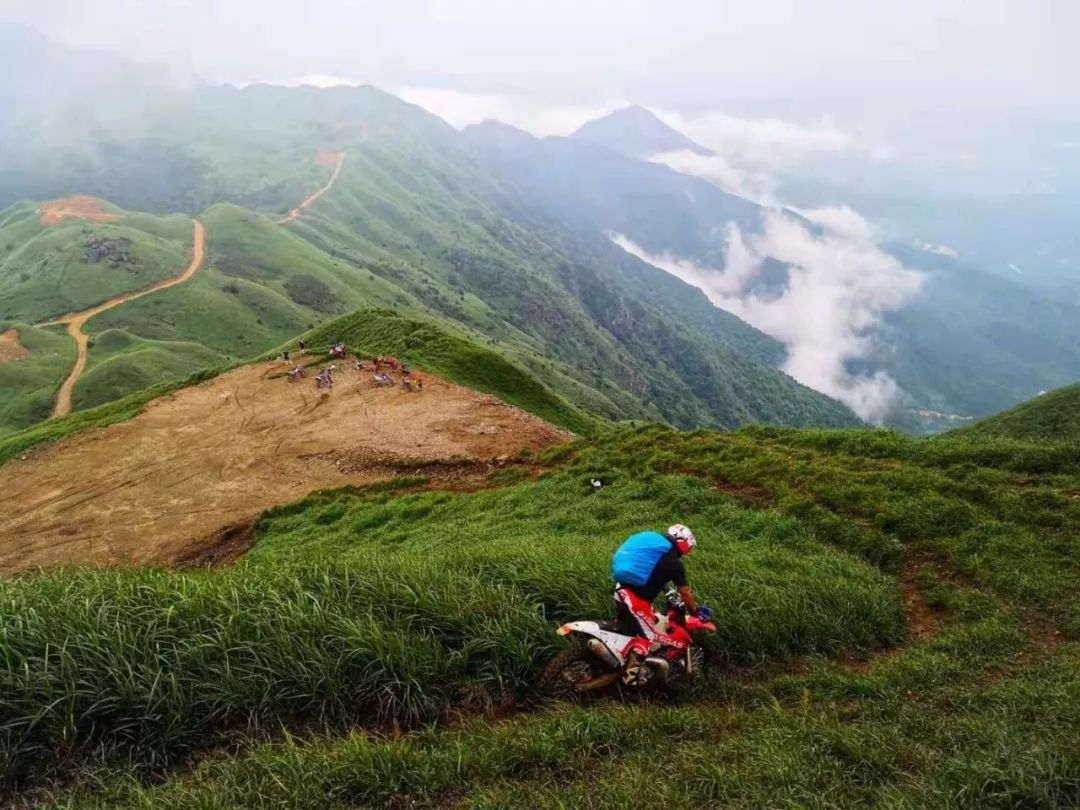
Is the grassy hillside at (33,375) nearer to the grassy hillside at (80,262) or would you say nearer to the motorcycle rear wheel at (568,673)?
the grassy hillside at (80,262)

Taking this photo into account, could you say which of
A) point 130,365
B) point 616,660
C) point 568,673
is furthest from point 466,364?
point 130,365

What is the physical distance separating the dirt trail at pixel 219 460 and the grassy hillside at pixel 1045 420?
804 inches

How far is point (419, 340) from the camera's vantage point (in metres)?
40.9

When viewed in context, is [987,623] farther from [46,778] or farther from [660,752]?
[46,778]

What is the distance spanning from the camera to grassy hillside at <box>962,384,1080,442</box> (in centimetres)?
2669

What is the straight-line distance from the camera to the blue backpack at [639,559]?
7.81 metres

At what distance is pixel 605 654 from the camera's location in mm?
7453

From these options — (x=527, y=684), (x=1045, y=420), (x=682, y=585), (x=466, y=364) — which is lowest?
(x=466, y=364)

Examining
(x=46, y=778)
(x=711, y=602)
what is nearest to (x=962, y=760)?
(x=711, y=602)

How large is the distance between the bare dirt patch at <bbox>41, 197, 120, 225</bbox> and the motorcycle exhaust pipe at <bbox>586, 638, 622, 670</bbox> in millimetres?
176578

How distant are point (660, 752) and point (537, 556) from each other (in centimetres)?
398

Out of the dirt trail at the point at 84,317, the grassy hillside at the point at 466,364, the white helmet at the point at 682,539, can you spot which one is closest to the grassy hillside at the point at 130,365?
the dirt trail at the point at 84,317

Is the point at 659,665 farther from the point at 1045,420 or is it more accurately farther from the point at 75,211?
the point at 75,211

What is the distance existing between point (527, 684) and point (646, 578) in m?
1.91
